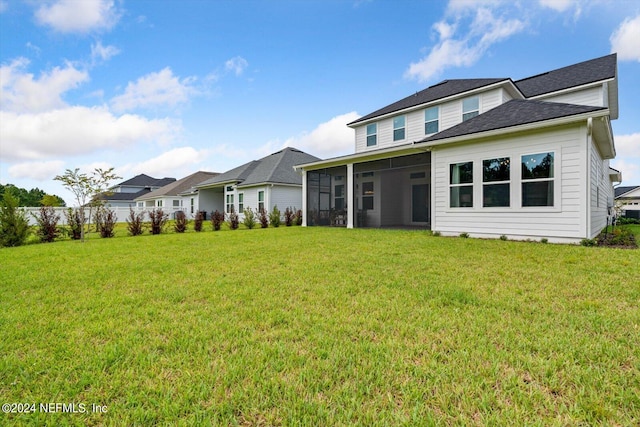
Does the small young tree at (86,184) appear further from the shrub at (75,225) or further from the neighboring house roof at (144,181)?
the neighboring house roof at (144,181)

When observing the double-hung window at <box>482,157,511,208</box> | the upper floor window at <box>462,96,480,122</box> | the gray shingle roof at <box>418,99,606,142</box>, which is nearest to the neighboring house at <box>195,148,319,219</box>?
the upper floor window at <box>462,96,480,122</box>

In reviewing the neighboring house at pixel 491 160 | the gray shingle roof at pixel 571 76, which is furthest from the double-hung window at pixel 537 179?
the gray shingle roof at pixel 571 76

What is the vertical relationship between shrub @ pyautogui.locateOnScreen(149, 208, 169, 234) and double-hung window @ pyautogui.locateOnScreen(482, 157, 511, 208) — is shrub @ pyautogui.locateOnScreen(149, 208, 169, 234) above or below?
below

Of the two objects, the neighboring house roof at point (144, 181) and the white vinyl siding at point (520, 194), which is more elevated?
the neighboring house roof at point (144, 181)

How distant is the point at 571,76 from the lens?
12.8 meters

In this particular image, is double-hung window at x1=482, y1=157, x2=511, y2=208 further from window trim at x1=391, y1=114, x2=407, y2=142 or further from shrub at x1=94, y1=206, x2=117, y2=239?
shrub at x1=94, y1=206, x2=117, y2=239

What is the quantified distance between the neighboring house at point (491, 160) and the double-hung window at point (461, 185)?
31 millimetres

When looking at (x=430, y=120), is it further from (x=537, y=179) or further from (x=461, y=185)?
(x=537, y=179)

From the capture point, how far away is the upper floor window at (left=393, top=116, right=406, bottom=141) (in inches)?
560

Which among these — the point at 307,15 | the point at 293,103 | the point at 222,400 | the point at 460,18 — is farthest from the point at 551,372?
the point at 293,103

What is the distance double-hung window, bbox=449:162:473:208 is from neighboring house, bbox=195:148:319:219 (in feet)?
39.7

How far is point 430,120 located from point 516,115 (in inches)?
203

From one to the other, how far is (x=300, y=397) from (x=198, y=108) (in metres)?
16.6

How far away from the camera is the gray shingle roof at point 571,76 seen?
468 inches
